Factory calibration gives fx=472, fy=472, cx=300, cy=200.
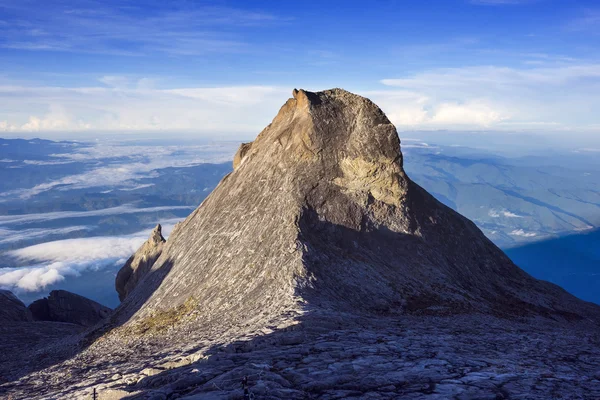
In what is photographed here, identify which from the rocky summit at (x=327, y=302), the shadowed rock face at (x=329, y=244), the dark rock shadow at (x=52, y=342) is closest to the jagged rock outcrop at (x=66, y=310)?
the dark rock shadow at (x=52, y=342)

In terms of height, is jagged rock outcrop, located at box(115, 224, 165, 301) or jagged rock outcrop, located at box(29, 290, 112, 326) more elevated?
jagged rock outcrop, located at box(115, 224, 165, 301)

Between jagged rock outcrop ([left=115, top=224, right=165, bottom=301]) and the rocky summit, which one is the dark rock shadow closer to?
the rocky summit

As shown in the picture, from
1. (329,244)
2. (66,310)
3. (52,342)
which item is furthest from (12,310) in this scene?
(329,244)

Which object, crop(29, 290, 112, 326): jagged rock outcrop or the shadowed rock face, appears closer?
the shadowed rock face

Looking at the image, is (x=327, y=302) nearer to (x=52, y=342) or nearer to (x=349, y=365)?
(x=349, y=365)

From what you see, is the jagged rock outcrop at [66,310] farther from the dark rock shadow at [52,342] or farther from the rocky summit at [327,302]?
the rocky summit at [327,302]

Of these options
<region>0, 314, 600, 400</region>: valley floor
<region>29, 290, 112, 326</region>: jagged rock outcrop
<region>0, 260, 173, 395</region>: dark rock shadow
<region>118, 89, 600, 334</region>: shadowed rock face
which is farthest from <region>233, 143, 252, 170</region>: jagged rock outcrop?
<region>29, 290, 112, 326</region>: jagged rock outcrop

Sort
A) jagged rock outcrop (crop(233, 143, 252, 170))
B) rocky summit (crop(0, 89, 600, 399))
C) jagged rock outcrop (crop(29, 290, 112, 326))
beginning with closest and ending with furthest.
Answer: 1. rocky summit (crop(0, 89, 600, 399))
2. jagged rock outcrop (crop(233, 143, 252, 170))
3. jagged rock outcrop (crop(29, 290, 112, 326))
